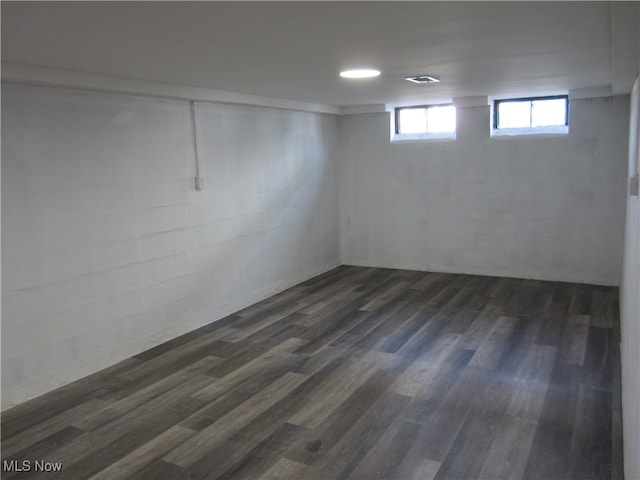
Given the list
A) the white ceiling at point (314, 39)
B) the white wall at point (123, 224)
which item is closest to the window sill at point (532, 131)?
the white ceiling at point (314, 39)

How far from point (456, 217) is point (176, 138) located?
3.54 metres

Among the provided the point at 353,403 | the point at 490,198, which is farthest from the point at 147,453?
the point at 490,198

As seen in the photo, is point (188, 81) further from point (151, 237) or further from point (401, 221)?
point (401, 221)

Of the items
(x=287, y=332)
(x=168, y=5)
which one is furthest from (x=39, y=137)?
(x=287, y=332)

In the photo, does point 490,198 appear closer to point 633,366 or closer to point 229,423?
point 633,366

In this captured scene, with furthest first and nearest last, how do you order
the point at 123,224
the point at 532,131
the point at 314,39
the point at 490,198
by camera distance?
the point at 490,198 < the point at 532,131 < the point at 123,224 < the point at 314,39

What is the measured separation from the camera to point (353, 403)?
126 inches

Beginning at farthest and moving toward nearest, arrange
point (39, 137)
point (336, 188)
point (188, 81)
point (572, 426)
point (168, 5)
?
point (336, 188) < point (188, 81) < point (39, 137) < point (572, 426) < point (168, 5)

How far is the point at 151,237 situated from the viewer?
163 inches

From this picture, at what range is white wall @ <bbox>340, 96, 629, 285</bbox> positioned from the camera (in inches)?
215

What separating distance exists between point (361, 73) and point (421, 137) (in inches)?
117

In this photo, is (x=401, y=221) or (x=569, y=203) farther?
(x=401, y=221)

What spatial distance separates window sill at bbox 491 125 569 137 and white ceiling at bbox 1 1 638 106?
1568 millimetres

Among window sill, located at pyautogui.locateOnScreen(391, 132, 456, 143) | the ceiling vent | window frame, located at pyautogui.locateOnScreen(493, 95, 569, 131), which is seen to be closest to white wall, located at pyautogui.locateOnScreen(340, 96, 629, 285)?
window sill, located at pyautogui.locateOnScreen(391, 132, 456, 143)
